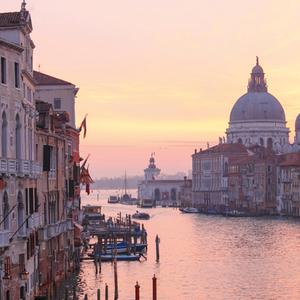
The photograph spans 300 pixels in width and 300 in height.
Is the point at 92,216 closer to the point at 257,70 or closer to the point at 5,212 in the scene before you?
A: the point at 5,212

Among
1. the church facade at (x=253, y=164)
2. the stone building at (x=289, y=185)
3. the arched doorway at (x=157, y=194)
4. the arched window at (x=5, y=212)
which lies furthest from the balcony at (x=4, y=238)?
the arched doorway at (x=157, y=194)

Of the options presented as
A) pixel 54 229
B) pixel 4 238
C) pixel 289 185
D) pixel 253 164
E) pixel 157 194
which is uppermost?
pixel 253 164

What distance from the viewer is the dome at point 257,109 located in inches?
6127

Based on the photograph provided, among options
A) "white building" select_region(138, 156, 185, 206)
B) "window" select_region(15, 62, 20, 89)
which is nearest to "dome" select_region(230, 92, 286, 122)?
"white building" select_region(138, 156, 185, 206)

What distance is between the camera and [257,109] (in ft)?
510

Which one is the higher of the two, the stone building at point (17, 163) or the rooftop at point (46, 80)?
the rooftop at point (46, 80)

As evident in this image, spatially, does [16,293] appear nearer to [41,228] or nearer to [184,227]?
[41,228]

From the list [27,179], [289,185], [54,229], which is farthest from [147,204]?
[27,179]

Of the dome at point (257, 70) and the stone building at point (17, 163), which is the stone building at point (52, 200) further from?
the dome at point (257, 70)

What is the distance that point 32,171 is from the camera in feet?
79.9

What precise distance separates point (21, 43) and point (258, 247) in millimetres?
35248

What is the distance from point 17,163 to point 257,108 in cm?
13435

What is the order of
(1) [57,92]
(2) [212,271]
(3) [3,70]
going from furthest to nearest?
1. (2) [212,271]
2. (1) [57,92]
3. (3) [3,70]

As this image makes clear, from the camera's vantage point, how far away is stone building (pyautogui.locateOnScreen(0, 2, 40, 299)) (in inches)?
858
